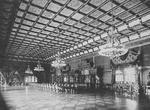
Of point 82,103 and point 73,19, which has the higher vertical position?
point 73,19

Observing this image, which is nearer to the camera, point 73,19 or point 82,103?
point 82,103

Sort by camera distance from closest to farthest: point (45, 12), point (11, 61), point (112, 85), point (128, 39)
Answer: point (45, 12), point (128, 39), point (112, 85), point (11, 61)

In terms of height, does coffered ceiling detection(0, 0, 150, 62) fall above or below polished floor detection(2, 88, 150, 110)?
above

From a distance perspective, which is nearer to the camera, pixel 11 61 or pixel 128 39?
pixel 128 39

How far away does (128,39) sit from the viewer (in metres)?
11.1

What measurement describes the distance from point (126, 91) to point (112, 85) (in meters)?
1.69

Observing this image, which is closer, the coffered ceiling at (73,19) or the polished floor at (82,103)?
the polished floor at (82,103)

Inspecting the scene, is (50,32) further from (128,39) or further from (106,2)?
(128,39)

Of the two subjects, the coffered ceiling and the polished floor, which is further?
the coffered ceiling

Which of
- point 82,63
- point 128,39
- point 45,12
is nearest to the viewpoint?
point 45,12

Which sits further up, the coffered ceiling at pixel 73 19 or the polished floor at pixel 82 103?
the coffered ceiling at pixel 73 19

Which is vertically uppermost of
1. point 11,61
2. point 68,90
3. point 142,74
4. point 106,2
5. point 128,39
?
point 106,2

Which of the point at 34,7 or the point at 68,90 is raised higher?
the point at 34,7

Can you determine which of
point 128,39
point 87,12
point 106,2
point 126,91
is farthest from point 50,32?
point 126,91
